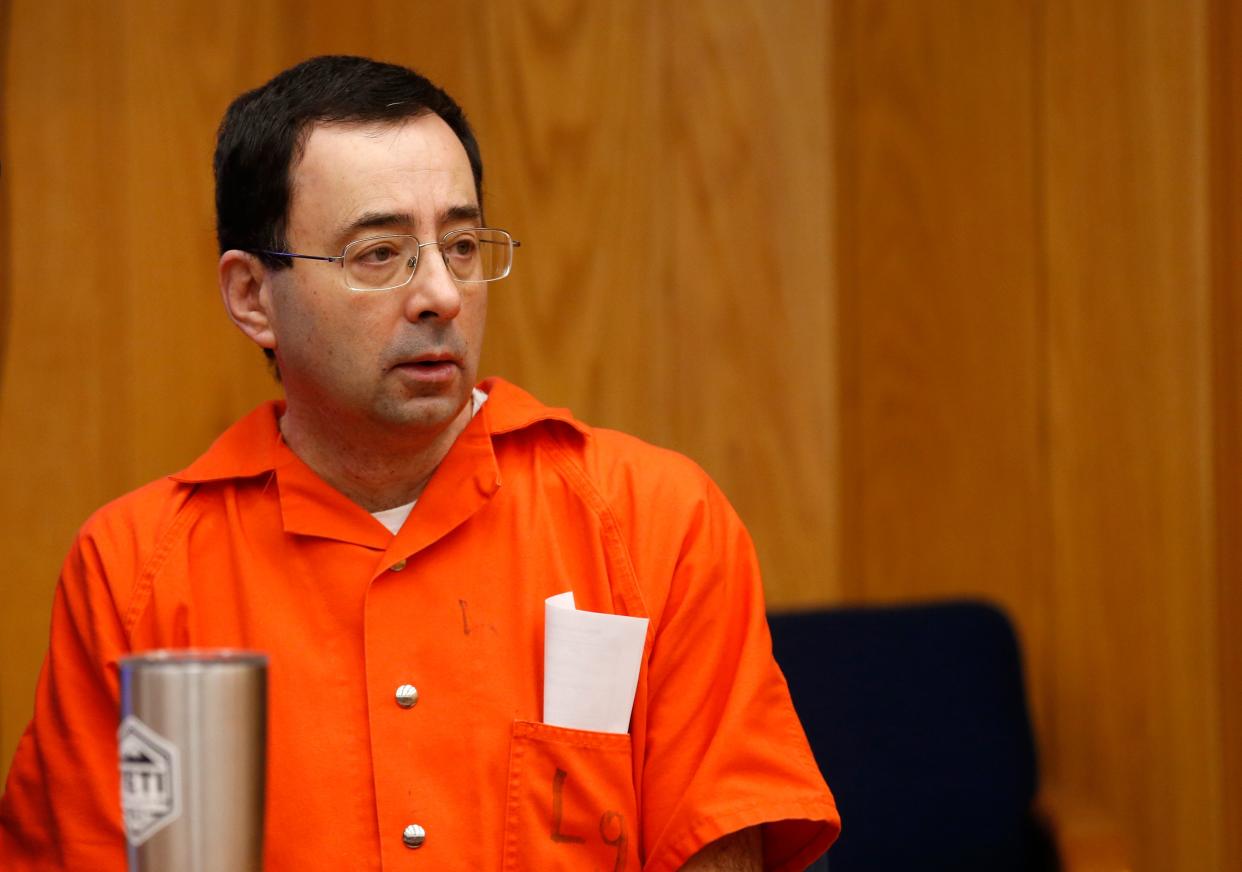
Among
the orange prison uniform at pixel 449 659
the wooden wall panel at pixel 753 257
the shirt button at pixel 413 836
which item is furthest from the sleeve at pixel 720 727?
the wooden wall panel at pixel 753 257

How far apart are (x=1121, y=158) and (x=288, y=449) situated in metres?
1.81

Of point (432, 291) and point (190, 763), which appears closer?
point (190, 763)

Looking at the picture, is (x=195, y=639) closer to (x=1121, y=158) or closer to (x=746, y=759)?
(x=746, y=759)

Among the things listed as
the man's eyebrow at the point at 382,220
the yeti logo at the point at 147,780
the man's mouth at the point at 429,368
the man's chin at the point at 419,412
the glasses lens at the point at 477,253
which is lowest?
the yeti logo at the point at 147,780

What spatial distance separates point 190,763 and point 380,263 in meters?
0.83

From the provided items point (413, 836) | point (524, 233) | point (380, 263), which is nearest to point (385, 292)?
point (380, 263)

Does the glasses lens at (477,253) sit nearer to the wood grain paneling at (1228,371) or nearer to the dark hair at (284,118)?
the dark hair at (284,118)

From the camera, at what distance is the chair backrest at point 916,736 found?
2553mm

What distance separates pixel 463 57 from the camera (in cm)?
285

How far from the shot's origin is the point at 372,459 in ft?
5.84

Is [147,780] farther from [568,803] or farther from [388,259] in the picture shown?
[388,259]

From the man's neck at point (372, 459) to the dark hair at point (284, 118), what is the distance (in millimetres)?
215

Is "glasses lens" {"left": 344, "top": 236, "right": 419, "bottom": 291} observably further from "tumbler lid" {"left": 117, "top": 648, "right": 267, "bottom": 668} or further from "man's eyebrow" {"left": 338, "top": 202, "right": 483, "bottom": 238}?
"tumbler lid" {"left": 117, "top": 648, "right": 267, "bottom": 668}

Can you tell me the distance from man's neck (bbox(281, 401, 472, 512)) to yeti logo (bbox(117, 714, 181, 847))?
79 centimetres
